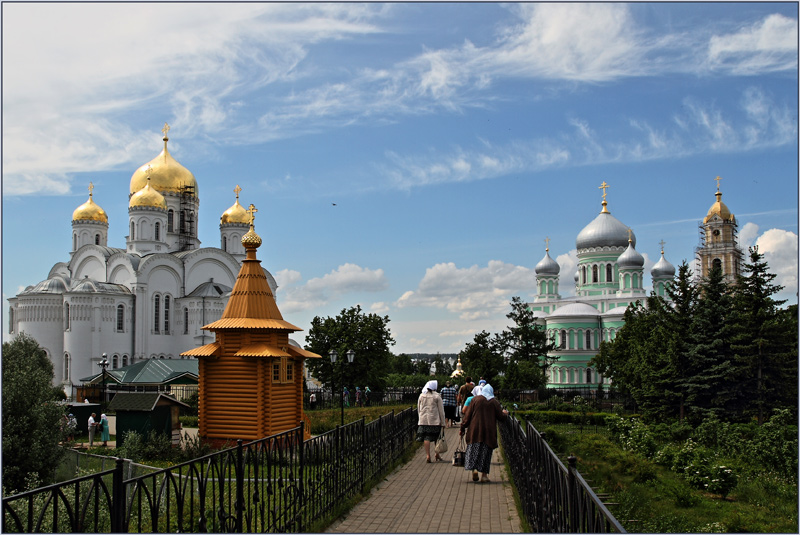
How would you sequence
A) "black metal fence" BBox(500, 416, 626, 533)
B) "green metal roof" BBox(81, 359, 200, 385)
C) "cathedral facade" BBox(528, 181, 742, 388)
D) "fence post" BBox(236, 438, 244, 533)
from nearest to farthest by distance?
"black metal fence" BBox(500, 416, 626, 533) → "fence post" BBox(236, 438, 244, 533) → "green metal roof" BBox(81, 359, 200, 385) → "cathedral facade" BBox(528, 181, 742, 388)

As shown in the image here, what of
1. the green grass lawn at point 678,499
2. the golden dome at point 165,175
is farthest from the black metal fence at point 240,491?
the golden dome at point 165,175

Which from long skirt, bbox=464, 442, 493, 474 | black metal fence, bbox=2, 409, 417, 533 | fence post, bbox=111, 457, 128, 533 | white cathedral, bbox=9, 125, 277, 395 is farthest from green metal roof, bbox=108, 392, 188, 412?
white cathedral, bbox=9, 125, 277, 395

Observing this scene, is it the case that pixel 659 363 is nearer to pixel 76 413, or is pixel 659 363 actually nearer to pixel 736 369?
pixel 736 369

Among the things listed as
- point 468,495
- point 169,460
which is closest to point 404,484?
point 468,495

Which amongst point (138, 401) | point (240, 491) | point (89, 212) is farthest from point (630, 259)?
point (240, 491)

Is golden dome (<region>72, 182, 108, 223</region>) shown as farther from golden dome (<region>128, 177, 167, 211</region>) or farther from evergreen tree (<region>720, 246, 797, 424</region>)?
evergreen tree (<region>720, 246, 797, 424</region>)

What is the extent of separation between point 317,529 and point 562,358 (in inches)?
1953

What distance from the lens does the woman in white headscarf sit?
12.2 m

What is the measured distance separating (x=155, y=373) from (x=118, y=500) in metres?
30.5

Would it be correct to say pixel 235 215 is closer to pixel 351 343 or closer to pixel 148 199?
pixel 148 199

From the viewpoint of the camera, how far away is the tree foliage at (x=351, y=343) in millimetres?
32656

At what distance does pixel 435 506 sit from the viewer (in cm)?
843

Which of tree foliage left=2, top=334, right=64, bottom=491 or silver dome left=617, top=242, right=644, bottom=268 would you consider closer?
tree foliage left=2, top=334, right=64, bottom=491

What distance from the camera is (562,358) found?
180 ft
